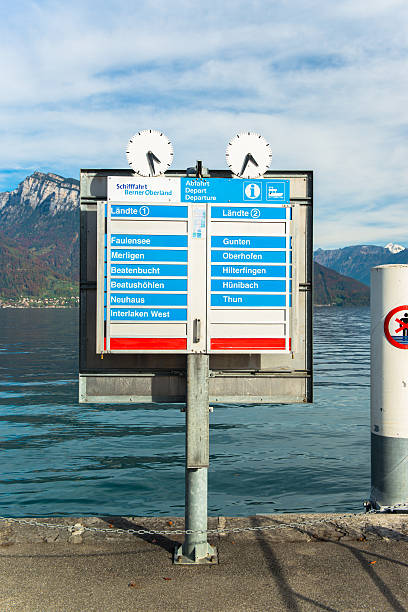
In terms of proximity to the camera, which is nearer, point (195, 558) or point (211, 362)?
point (195, 558)

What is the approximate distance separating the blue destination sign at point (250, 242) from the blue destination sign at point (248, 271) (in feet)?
0.85

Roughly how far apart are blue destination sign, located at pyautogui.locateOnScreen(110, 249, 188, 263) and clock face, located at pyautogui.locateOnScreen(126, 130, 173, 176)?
0.99 metres

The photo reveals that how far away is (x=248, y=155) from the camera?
7.56 m

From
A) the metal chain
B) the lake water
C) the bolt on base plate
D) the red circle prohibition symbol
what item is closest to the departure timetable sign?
the red circle prohibition symbol

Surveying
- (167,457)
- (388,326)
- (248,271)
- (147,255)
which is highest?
(147,255)

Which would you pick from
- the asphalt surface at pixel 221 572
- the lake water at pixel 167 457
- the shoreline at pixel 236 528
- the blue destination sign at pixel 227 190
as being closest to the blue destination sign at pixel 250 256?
the blue destination sign at pixel 227 190

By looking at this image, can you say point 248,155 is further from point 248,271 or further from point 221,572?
point 221,572

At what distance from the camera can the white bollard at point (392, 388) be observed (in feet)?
27.6

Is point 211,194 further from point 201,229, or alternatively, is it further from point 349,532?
point 349,532

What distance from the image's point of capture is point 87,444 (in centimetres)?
2255

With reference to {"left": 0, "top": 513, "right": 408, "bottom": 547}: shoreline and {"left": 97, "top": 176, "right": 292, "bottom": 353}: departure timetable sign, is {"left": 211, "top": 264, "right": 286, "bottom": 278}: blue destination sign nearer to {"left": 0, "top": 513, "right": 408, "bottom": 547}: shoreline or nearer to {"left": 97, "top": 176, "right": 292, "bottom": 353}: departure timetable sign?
{"left": 97, "top": 176, "right": 292, "bottom": 353}: departure timetable sign

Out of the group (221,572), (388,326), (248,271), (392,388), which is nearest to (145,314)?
(248,271)

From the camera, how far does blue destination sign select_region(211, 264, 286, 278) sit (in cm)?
758

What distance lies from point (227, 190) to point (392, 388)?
3664 mm
